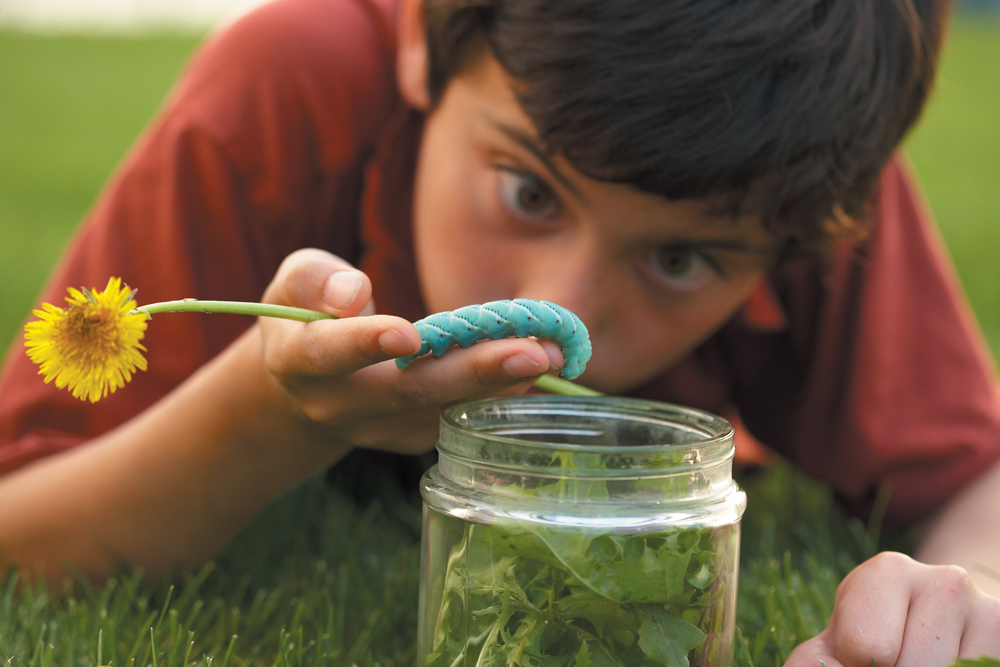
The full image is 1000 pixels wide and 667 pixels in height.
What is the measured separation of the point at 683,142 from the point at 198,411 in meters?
0.64

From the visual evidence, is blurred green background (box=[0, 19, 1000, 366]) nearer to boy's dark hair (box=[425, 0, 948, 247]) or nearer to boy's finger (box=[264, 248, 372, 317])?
boy's dark hair (box=[425, 0, 948, 247])

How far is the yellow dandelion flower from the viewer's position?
0.72m

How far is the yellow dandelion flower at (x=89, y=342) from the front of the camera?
2.35ft

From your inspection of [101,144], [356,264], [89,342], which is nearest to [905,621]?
[89,342]

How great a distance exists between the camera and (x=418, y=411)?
0.88 m

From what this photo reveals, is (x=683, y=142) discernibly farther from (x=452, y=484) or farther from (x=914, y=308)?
(x=914, y=308)

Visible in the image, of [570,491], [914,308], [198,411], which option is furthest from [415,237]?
[914,308]

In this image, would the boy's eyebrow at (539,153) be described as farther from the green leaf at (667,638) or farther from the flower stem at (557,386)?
the green leaf at (667,638)

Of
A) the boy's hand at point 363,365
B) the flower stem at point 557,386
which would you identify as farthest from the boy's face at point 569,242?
the boy's hand at point 363,365

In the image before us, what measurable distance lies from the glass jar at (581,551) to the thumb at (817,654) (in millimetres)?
119

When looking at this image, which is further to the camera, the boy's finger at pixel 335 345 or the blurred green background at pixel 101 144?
the blurred green background at pixel 101 144

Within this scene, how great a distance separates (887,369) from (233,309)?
1.29 meters

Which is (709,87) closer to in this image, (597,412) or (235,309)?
(597,412)

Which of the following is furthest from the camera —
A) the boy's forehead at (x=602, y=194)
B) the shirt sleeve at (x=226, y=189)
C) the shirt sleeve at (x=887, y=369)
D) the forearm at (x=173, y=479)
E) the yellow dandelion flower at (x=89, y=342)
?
the shirt sleeve at (x=887, y=369)
